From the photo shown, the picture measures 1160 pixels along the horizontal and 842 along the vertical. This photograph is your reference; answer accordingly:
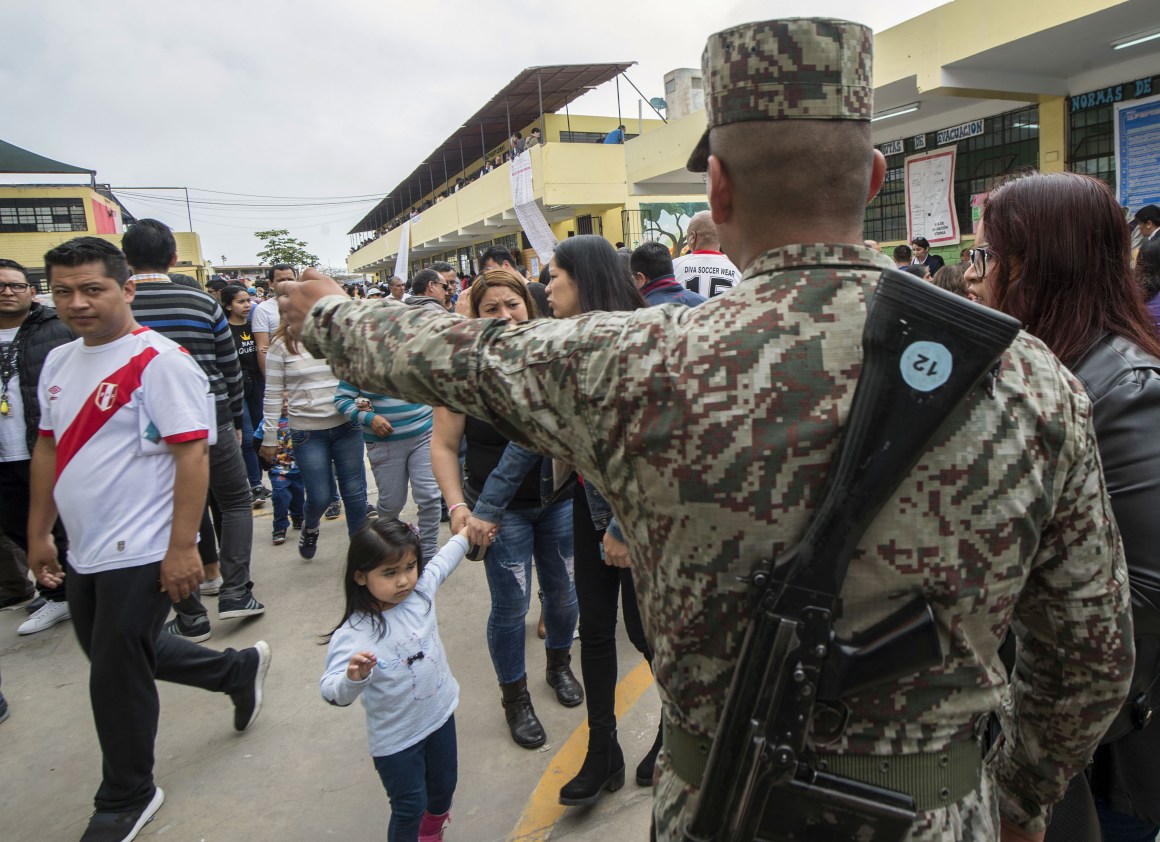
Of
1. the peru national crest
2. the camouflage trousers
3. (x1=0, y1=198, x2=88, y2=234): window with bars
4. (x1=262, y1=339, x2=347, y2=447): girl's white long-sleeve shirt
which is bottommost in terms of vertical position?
the camouflage trousers

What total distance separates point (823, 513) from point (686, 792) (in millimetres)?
494

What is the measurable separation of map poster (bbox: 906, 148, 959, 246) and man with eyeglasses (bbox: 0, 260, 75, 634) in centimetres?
947

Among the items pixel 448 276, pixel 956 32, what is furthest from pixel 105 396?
pixel 956 32

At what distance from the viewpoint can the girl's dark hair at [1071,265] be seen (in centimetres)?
150

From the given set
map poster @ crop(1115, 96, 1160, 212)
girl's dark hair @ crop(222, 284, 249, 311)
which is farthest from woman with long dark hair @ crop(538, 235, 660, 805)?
map poster @ crop(1115, 96, 1160, 212)

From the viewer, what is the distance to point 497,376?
102 cm

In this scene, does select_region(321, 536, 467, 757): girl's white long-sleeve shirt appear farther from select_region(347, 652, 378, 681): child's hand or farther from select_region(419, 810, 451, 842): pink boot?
select_region(419, 810, 451, 842): pink boot

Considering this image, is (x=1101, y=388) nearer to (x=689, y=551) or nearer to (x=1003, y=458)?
(x=1003, y=458)

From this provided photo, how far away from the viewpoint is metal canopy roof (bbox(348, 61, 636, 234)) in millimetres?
16859

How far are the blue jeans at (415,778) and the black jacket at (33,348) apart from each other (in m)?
2.79

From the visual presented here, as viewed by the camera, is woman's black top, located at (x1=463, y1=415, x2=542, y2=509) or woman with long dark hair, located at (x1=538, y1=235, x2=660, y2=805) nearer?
woman with long dark hair, located at (x1=538, y1=235, x2=660, y2=805)

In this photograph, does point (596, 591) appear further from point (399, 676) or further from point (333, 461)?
point (333, 461)

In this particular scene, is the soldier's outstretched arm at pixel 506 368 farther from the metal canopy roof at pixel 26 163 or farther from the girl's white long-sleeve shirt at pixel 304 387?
the metal canopy roof at pixel 26 163

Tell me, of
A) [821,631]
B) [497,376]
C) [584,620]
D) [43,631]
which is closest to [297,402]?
[43,631]
